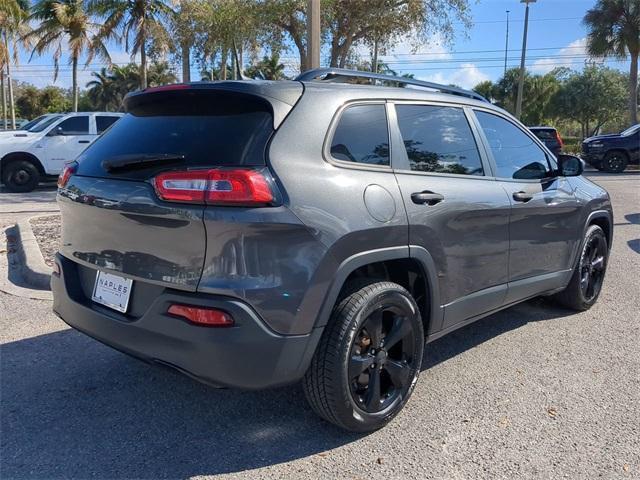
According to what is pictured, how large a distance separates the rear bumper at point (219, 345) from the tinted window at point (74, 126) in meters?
11.7

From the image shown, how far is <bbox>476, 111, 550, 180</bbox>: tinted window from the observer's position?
3.94 metres

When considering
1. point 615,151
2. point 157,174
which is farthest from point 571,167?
point 615,151

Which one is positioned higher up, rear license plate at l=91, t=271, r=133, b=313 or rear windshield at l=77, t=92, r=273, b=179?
rear windshield at l=77, t=92, r=273, b=179

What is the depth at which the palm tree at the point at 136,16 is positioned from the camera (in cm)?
2045

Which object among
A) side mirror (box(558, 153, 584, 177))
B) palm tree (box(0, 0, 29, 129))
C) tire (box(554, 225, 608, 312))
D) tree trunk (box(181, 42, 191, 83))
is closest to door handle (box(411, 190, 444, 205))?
side mirror (box(558, 153, 584, 177))

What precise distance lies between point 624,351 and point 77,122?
40.9 feet

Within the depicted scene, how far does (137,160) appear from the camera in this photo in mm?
2748

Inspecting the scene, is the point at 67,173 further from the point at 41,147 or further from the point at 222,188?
the point at 41,147

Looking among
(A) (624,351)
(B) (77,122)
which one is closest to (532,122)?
(B) (77,122)

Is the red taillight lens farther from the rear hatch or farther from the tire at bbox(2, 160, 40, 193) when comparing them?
the tire at bbox(2, 160, 40, 193)

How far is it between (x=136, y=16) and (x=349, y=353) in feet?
69.6

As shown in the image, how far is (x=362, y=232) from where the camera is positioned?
9.02 ft

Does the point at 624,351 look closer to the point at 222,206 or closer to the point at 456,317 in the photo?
the point at 456,317

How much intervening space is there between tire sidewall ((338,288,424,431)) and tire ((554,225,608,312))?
2269 millimetres
